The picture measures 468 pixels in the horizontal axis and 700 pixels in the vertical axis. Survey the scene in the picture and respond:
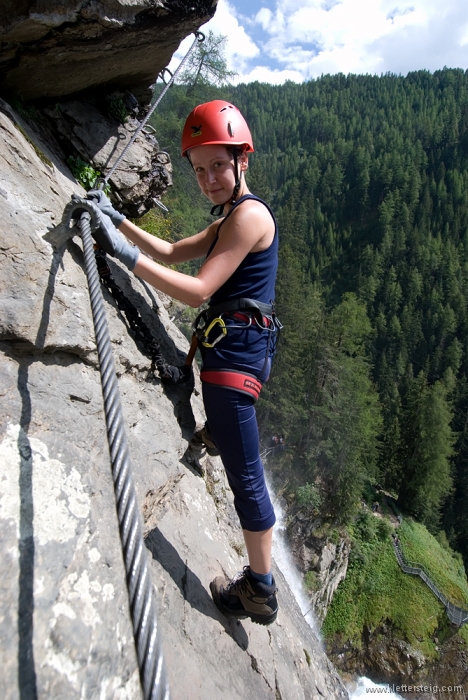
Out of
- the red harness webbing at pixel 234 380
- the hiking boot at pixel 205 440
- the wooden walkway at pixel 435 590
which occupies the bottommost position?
the wooden walkway at pixel 435 590

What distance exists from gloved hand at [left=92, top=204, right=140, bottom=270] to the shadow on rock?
1853mm

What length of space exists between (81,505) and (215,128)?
227cm

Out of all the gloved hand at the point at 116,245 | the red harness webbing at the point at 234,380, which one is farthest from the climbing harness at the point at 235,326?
the gloved hand at the point at 116,245

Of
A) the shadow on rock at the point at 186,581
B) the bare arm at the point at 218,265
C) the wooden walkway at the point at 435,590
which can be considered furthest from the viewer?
the wooden walkway at the point at 435,590

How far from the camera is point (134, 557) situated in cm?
126

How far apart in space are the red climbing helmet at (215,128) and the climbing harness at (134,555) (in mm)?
1593

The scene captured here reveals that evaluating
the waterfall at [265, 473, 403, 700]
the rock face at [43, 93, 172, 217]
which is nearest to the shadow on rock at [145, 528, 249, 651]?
the rock face at [43, 93, 172, 217]

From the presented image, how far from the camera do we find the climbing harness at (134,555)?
3.62ft

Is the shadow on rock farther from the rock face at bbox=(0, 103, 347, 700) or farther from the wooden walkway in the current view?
the wooden walkway

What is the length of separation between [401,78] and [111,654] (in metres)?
198

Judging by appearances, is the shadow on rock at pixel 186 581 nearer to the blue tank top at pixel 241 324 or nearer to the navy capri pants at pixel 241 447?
the navy capri pants at pixel 241 447

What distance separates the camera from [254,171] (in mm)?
40531

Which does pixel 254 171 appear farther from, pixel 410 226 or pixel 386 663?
pixel 410 226

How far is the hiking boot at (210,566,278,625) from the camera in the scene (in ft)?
9.68
